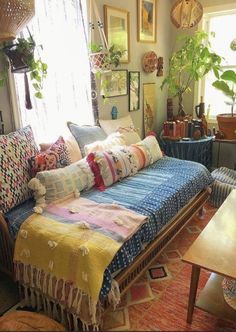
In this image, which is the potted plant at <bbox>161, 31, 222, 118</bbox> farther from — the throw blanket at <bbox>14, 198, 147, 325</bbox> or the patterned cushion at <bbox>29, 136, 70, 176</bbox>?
the throw blanket at <bbox>14, 198, 147, 325</bbox>

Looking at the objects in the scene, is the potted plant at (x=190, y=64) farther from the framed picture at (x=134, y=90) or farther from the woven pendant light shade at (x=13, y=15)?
the woven pendant light shade at (x=13, y=15)

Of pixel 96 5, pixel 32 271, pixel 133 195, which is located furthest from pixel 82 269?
pixel 96 5

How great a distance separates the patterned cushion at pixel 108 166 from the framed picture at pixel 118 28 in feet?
3.79

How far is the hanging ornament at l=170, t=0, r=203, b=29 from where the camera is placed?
8.86 ft

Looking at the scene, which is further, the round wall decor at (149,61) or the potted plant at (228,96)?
the round wall decor at (149,61)

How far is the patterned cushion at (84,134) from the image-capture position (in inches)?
92.0

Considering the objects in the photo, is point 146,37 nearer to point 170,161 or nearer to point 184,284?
point 170,161

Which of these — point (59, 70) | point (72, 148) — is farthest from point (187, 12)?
point (72, 148)

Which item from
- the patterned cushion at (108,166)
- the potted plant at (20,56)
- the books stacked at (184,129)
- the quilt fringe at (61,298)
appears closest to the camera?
the quilt fringe at (61,298)

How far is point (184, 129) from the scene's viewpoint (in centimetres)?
328

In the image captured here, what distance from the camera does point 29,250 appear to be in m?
1.47

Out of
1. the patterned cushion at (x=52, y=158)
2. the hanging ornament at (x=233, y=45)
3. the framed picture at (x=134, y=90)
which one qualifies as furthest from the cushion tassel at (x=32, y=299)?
the hanging ornament at (x=233, y=45)

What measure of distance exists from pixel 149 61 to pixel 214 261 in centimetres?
244

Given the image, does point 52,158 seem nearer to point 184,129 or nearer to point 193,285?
point 193,285
